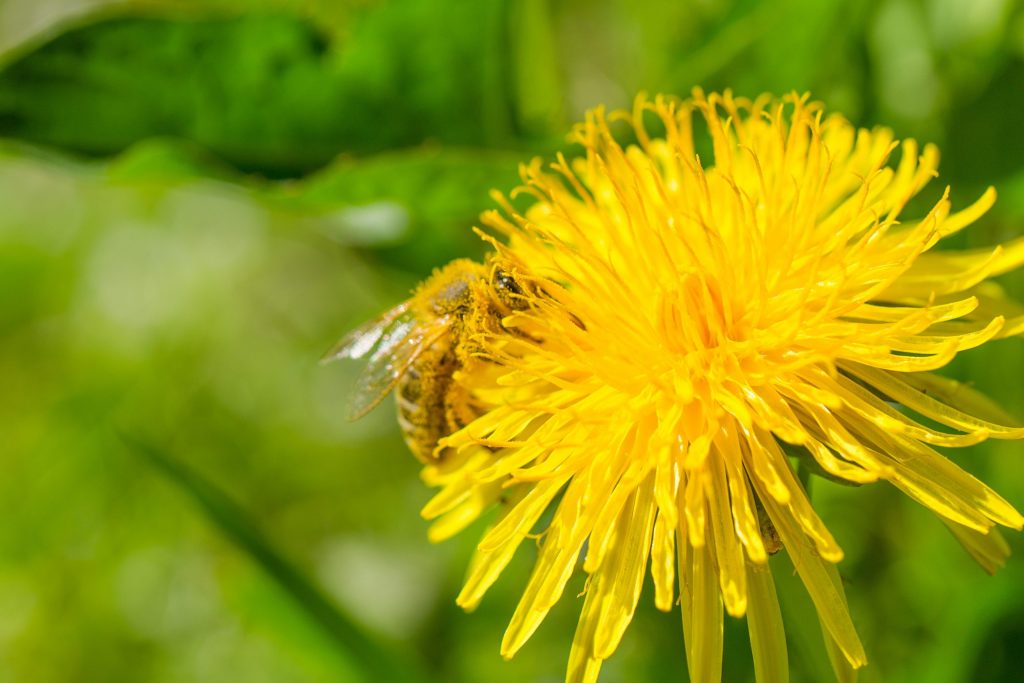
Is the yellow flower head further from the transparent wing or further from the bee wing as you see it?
the bee wing

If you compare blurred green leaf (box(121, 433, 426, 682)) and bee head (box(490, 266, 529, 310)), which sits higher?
bee head (box(490, 266, 529, 310))

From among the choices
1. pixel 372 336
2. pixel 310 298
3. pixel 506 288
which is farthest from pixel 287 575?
pixel 310 298

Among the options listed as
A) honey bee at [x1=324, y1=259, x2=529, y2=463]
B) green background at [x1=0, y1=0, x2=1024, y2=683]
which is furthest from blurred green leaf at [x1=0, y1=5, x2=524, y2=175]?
honey bee at [x1=324, y1=259, x2=529, y2=463]

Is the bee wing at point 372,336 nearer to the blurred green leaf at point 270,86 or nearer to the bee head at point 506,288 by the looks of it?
the bee head at point 506,288

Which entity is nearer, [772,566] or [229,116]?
[772,566]

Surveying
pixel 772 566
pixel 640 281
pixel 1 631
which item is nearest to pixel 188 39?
pixel 640 281

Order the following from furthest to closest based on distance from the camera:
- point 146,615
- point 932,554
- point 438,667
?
1. point 146,615
2. point 438,667
3. point 932,554

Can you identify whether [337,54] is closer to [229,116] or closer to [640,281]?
[229,116]

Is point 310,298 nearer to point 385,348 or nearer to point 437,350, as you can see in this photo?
point 385,348
